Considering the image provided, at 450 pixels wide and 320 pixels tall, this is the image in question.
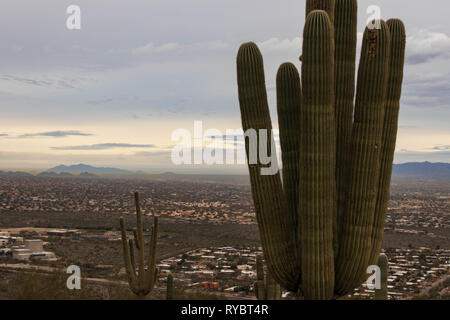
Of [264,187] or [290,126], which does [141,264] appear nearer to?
[264,187]

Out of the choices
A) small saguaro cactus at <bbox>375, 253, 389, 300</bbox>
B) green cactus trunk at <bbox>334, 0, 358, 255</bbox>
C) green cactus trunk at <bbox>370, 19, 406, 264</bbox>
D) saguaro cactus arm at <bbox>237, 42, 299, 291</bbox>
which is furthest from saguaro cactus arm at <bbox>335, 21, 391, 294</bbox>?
small saguaro cactus at <bbox>375, 253, 389, 300</bbox>

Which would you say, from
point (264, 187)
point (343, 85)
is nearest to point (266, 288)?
point (264, 187)

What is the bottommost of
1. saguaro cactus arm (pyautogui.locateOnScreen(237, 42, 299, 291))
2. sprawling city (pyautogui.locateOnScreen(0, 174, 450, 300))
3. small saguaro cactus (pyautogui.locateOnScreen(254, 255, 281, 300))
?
sprawling city (pyautogui.locateOnScreen(0, 174, 450, 300))

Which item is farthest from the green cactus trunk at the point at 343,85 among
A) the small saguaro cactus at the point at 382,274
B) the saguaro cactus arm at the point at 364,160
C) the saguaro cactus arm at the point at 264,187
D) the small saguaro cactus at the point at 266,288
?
the small saguaro cactus at the point at 266,288

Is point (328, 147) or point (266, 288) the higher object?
point (328, 147)

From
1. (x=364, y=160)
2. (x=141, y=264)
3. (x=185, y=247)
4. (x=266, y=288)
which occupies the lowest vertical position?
(x=185, y=247)

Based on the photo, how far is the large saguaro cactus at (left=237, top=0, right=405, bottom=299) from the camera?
8.24 metres

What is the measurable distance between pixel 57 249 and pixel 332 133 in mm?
34699

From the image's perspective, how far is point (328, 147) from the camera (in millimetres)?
8273

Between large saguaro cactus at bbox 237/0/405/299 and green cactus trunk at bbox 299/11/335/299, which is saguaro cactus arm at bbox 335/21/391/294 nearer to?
large saguaro cactus at bbox 237/0/405/299

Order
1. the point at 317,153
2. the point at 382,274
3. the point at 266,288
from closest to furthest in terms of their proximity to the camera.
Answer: the point at 317,153 < the point at 382,274 < the point at 266,288

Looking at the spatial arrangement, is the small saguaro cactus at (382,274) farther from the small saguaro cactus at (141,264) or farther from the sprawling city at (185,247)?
the sprawling city at (185,247)

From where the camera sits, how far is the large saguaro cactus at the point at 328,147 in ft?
27.0

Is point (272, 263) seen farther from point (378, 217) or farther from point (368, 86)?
point (368, 86)
